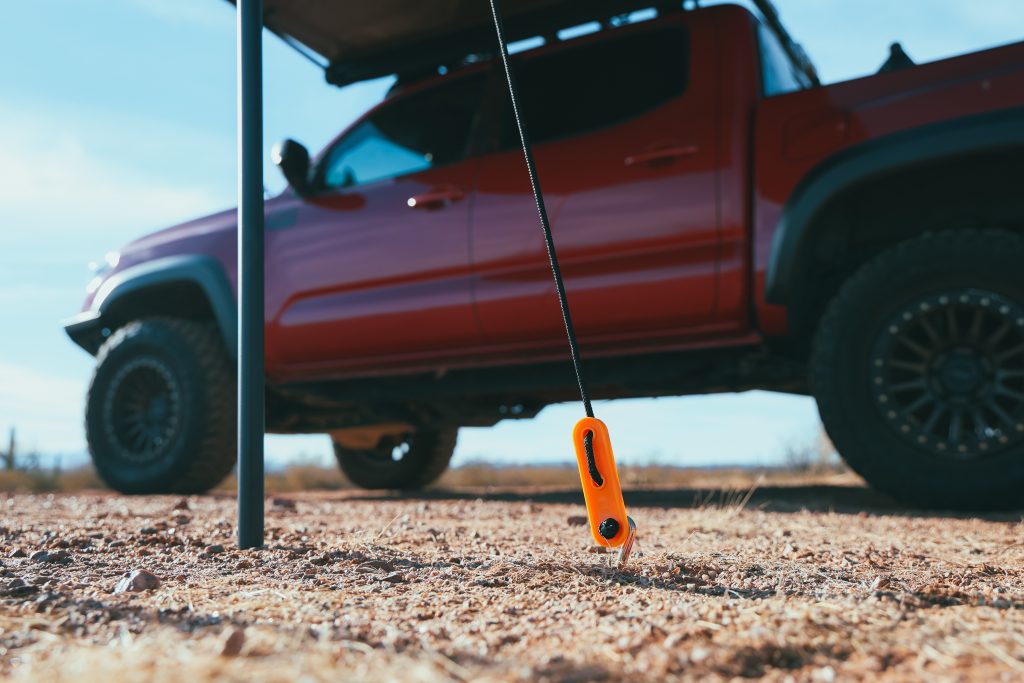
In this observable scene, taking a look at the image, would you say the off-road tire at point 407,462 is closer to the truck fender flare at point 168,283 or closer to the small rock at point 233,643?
the truck fender flare at point 168,283

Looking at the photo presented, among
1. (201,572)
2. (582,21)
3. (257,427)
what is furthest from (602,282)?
(201,572)

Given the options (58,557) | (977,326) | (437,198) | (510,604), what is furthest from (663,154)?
(58,557)

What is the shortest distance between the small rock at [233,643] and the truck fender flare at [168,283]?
136 inches

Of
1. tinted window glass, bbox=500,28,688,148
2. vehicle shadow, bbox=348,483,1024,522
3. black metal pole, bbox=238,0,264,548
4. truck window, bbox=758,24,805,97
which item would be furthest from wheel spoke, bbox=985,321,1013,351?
black metal pole, bbox=238,0,264,548

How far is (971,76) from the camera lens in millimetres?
3072

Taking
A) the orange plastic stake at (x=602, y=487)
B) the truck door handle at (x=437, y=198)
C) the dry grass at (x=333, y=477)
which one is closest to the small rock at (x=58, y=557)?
the orange plastic stake at (x=602, y=487)

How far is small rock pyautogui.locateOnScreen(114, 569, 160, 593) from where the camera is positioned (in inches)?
67.1

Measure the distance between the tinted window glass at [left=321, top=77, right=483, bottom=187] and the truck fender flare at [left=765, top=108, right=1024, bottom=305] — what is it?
1654 mm

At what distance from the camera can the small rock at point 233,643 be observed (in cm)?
118

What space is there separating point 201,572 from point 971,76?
291cm

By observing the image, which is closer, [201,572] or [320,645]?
[320,645]

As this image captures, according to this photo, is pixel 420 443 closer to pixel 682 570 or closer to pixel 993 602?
pixel 682 570

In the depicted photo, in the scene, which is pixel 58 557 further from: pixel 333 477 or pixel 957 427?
pixel 333 477

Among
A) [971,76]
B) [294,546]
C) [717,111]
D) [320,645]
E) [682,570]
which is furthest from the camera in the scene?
[717,111]
